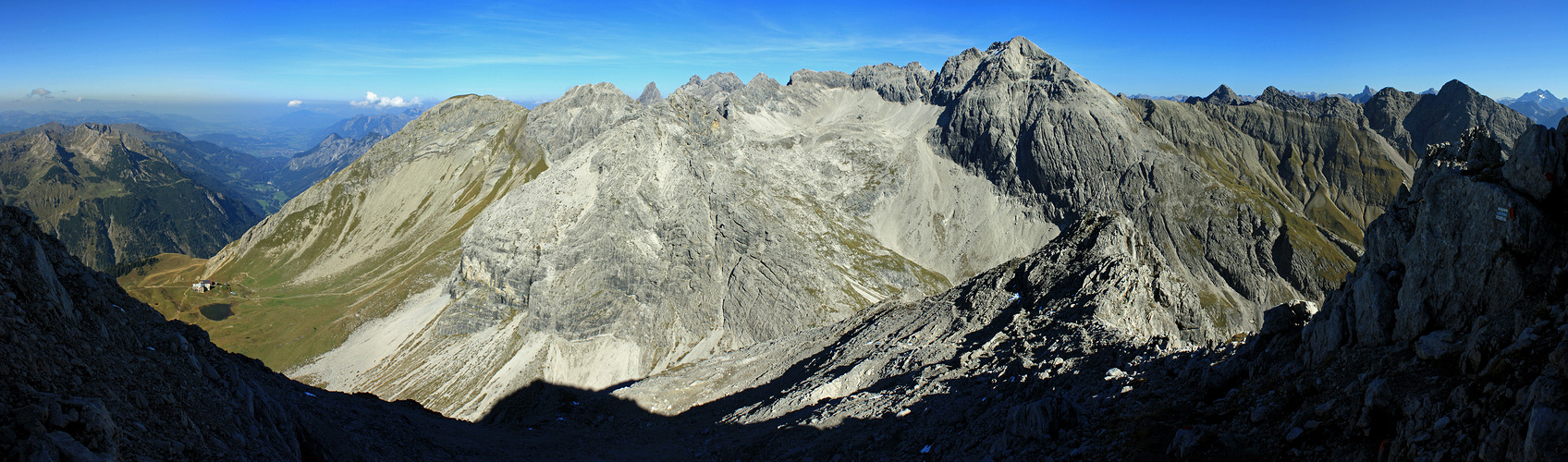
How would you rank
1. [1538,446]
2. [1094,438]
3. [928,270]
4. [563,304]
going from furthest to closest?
[928,270] < [563,304] < [1094,438] < [1538,446]

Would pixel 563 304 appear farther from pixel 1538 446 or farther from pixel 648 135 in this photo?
pixel 1538 446

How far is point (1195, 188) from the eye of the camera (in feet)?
486

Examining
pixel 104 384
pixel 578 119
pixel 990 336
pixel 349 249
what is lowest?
pixel 349 249

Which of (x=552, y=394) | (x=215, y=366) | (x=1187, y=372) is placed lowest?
(x=552, y=394)

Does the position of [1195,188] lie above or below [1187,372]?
above

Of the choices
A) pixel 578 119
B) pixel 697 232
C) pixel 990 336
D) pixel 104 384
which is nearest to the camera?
pixel 104 384

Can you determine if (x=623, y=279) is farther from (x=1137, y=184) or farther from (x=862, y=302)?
(x=1137, y=184)

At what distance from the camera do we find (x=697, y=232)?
115 m

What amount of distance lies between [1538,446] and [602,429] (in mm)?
52025

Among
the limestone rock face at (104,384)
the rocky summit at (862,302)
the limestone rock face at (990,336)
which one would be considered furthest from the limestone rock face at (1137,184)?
the limestone rock face at (104,384)

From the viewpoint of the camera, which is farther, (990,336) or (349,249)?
(349,249)

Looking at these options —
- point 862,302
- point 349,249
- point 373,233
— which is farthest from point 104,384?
point 373,233

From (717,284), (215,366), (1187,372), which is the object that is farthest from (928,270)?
(215,366)

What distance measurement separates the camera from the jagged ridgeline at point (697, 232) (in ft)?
347
